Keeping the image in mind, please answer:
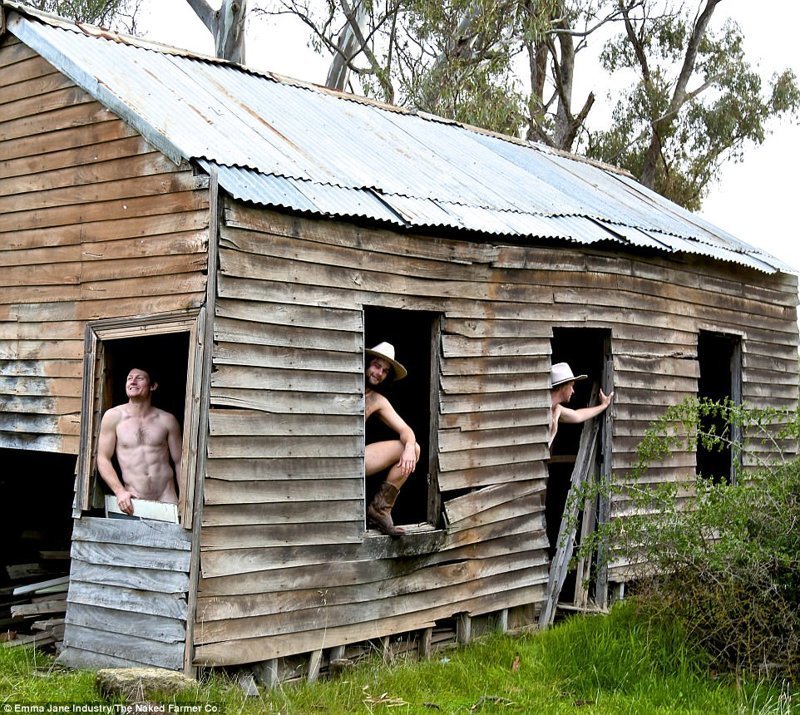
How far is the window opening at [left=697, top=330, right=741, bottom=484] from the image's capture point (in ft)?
42.7

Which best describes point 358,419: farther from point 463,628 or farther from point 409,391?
point 409,391

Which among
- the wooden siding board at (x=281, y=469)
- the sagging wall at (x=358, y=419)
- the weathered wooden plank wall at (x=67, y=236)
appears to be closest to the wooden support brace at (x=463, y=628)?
the sagging wall at (x=358, y=419)

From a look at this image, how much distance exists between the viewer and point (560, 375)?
10047 millimetres

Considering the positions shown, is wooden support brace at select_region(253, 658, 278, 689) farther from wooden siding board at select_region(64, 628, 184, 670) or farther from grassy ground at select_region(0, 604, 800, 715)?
wooden siding board at select_region(64, 628, 184, 670)

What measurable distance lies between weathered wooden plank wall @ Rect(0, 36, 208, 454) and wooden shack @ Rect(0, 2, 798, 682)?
0.02 metres

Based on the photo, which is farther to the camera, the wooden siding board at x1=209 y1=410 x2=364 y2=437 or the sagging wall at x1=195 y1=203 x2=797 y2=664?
the sagging wall at x1=195 y1=203 x2=797 y2=664

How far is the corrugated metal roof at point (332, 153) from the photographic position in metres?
7.71

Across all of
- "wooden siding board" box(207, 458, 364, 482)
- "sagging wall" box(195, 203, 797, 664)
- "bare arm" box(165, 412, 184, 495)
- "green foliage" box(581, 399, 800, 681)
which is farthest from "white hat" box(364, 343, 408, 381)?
"green foliage" box(581, 399, 800, 681)

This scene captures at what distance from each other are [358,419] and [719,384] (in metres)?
7.05

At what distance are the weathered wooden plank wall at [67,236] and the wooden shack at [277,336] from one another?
0.02 meters

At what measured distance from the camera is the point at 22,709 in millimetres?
6270

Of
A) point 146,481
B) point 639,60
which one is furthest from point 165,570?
point 639,60

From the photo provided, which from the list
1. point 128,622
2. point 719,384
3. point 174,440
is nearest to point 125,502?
point 174,440

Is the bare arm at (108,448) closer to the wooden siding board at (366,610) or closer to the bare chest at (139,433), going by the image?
the bare chest at (139,433)
